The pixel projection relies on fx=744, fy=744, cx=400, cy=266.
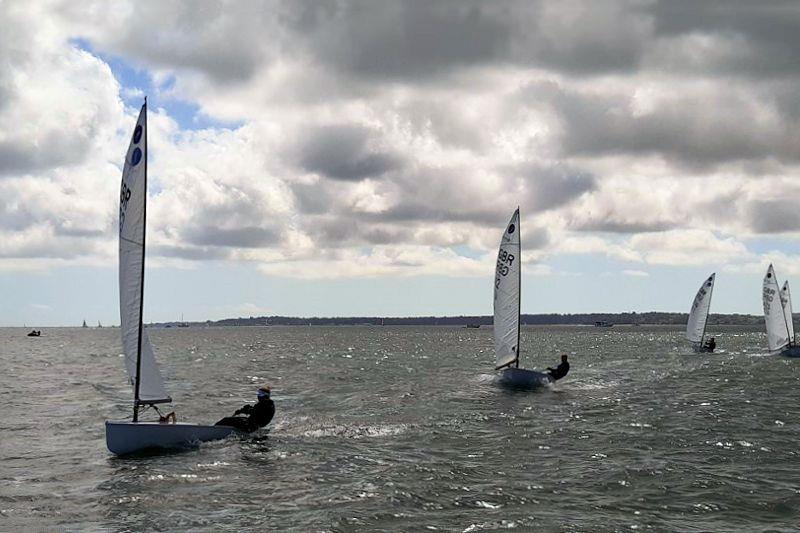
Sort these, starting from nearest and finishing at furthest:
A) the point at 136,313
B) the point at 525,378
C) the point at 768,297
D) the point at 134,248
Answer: the point at 134,248 → the point at 136,313 → the point at 525,378 → the point at 768,297

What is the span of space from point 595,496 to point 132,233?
15734 millimetres

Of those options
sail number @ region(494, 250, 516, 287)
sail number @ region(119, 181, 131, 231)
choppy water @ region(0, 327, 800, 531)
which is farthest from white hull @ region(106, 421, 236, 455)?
sail number @ region(494, 250, 516, 287)

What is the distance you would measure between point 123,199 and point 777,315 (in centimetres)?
6416

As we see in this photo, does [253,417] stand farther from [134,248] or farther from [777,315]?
[777,315]

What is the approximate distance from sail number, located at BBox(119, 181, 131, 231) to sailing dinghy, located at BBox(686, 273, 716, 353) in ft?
216

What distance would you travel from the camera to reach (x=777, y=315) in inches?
2744

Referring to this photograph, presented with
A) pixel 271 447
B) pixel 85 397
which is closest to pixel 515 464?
pixel 271 447

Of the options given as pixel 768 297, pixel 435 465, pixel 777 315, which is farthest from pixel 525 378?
pixel 777 315

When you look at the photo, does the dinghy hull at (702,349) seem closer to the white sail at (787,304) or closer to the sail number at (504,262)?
the white sail at (787,304)

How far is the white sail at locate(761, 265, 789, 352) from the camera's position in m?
68.9

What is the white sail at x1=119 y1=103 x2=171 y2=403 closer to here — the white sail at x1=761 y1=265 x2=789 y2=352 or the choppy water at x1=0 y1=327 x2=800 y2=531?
the choppy water at x1=0 y1=327 x2=800 y2=531

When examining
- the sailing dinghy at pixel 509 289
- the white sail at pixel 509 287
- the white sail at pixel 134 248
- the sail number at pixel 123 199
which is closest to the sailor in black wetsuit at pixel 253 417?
the white sail at pixel 134 248

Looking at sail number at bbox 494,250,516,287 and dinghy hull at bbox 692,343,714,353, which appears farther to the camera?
dinghy hull at bbox 692,343,714,353

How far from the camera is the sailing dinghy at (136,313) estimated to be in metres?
23.3
